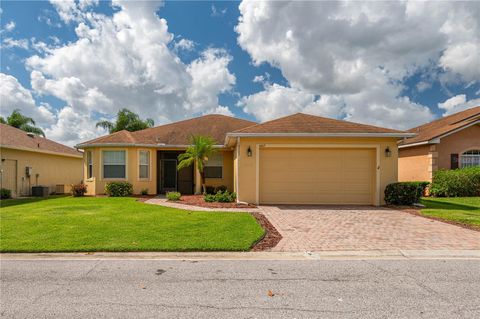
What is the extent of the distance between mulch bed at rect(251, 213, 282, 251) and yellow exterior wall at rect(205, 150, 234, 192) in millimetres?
8266

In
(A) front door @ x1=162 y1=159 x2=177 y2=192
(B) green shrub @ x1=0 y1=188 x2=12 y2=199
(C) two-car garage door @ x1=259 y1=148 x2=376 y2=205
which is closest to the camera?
(C) two-car garage door @ x1=259 y1=148 x2=376 y2=205

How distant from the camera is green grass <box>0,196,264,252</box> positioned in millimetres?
5922

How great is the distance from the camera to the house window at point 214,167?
1709 centimetres

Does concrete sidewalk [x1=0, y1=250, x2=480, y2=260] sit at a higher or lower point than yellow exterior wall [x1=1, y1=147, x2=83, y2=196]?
lower

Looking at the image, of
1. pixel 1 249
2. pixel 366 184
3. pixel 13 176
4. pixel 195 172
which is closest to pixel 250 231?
pixel 1 249

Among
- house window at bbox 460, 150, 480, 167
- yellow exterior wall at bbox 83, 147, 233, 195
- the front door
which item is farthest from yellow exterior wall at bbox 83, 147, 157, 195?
house window at bbox 460, 150, 480, 167

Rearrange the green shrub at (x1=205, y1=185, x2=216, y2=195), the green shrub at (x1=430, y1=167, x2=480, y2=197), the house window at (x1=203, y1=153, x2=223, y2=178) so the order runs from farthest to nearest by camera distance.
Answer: the house window at (x1=203, y1=153, x2=223, y2=178)
the green shrub at (x1=205, y1=185, x2=216, y2=195)
the green shrub at (x1=430, y1=167, x2=480, y2=197)

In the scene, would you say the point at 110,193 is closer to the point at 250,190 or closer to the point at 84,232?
the point at 250,190

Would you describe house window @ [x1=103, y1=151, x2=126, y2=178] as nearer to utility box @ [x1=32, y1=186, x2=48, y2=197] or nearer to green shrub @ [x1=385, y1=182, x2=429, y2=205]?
utility box @ [x1=32, y1=186, x2=48, y2=197]

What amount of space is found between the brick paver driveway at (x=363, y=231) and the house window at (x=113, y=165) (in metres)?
9.31

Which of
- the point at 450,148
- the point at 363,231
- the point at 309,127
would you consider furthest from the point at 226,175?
the point at 450,148

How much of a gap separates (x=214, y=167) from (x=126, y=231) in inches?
399

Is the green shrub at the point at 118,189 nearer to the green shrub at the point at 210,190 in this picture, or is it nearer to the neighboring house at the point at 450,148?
the green shrub at the point at 210,190

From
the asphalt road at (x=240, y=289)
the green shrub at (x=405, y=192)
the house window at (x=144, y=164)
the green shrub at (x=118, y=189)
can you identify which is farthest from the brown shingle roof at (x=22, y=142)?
the green shrub at (x=405, y=192)
